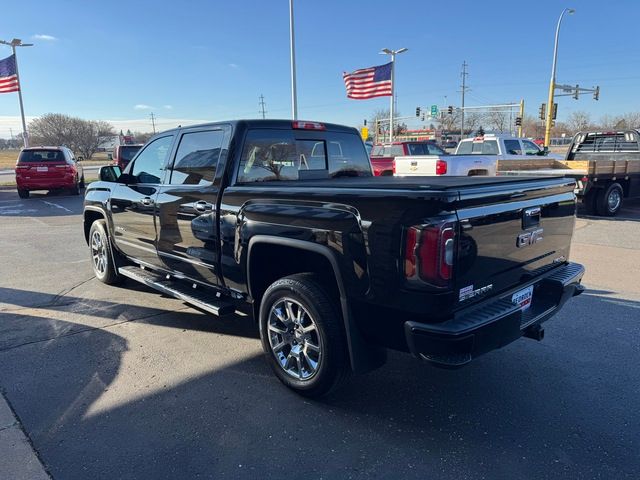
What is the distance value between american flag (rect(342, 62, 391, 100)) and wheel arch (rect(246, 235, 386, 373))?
2193 centimetres

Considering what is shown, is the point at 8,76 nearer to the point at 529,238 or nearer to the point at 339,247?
the point at 339,247

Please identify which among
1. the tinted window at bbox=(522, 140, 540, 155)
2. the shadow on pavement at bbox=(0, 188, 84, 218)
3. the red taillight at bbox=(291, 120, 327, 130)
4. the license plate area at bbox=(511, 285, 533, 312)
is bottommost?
the shadow on pavement at bbox=(0, 188, 84, 218)

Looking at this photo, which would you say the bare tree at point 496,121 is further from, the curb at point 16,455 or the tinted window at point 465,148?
the curb at point 16,455

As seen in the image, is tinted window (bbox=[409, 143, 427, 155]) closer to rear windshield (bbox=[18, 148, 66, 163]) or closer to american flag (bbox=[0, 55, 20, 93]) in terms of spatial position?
rear windshield (bbox=[18, 148, 66, 163])

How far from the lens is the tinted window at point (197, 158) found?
394 cm

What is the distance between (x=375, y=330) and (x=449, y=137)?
64593mm

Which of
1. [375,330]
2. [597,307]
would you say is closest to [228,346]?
[375,330]

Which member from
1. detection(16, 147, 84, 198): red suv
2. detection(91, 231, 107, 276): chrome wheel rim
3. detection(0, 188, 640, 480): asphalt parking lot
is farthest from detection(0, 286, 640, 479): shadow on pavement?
detection(16, 147, 84, 198): red suv

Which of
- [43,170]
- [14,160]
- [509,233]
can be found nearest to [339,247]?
[509,233]

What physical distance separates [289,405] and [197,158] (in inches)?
89.9

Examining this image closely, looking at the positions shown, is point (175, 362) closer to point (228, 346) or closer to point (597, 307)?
point (228, 346)

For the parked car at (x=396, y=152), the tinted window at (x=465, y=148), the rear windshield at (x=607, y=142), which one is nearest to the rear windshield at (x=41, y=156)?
the parked car at (x=396, y=152)

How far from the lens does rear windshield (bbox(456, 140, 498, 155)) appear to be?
14898 millimetres

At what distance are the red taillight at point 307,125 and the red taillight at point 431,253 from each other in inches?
85.5
